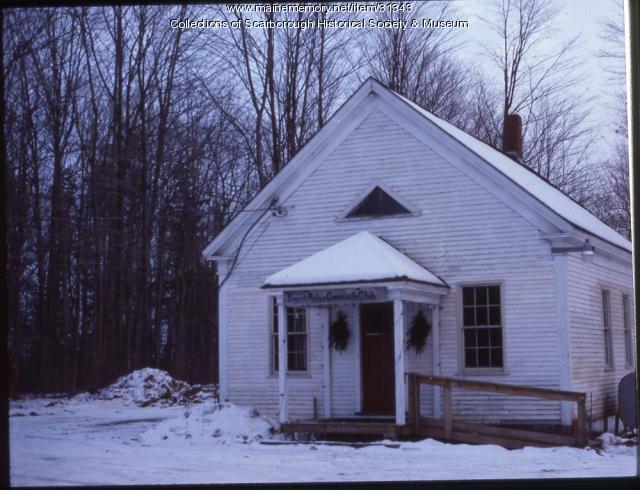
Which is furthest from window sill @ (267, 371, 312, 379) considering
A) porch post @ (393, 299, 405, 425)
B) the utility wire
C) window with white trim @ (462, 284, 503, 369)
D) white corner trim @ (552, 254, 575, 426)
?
white corner trim @ (552, 254, 575, 426)

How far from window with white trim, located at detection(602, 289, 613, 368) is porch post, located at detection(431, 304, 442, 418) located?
133 inches

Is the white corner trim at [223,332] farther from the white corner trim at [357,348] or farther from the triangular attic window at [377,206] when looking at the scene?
the triangular attic window at [377,206]

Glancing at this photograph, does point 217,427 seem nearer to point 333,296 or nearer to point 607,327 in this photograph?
point 333,296

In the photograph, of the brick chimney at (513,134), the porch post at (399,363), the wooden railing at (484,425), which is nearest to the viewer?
the wooden railing at (484,425)

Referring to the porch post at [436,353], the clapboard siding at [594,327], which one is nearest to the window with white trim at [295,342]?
the porch post at [436,353]

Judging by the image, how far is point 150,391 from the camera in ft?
76.8

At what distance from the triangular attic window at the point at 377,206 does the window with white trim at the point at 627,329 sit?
5234mm

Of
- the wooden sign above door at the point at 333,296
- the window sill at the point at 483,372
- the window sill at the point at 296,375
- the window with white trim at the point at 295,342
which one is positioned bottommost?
the window sill at the point at 296,375

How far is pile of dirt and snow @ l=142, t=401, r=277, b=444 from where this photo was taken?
1505cm

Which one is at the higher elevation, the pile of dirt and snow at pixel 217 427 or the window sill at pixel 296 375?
the window sill at pixel 296 375

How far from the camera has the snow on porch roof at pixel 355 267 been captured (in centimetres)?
1484

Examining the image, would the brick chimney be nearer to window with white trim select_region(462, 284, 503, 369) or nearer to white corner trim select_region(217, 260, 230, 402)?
window with white trim select_region(462, 284, 503, 369)

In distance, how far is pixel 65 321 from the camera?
84.5 ft

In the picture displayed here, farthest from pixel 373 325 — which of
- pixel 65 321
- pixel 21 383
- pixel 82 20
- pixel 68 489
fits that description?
pixel 82 20
